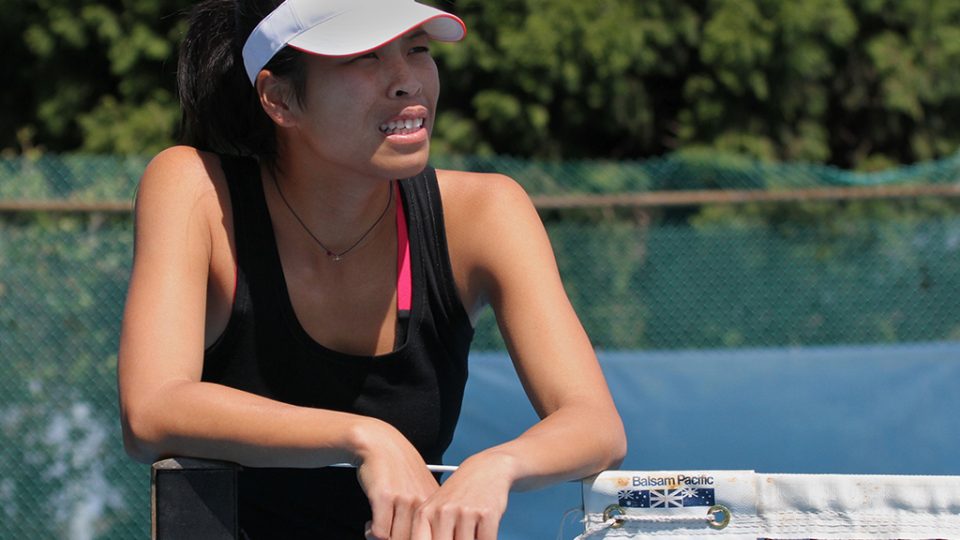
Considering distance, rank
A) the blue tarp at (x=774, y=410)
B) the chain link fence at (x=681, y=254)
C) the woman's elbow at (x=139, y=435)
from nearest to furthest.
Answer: the woman's elbow at (x=139, y=435), the blue tarp at (x=774, y=410), the chain link fence at (x=681, y=254)

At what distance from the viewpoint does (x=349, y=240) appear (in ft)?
6.86

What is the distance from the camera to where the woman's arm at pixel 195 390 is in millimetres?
1538

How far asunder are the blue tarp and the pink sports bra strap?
5.64ft

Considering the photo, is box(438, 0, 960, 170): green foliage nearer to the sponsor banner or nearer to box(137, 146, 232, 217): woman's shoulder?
box(137, 146, 232, 217): woman's shoulder

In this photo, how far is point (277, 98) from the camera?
193 cm

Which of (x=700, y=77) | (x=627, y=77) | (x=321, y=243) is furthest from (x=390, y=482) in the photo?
(x=700, y=77)

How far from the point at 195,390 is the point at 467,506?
408 mm

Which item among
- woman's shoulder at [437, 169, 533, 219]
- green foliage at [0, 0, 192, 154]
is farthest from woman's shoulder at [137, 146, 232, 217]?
green foliage at [0, 0, 192, 154]

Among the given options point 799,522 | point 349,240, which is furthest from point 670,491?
point 349,240

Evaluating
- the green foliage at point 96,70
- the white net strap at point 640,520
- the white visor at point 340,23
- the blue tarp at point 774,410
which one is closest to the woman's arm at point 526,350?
the white net strap at point 640,520

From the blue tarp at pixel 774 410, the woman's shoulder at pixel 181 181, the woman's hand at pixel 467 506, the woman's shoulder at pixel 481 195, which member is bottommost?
the blue tarp at pixel 774 410

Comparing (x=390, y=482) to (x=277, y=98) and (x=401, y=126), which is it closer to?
(x=401, y=126)

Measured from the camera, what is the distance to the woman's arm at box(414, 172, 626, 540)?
1.55 m

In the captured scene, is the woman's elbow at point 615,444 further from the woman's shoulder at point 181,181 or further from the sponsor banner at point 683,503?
the woman's shoulder at point 181,181
